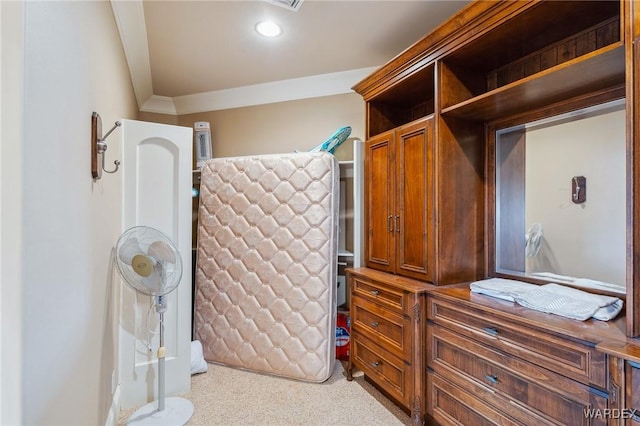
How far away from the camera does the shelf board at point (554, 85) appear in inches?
49.6

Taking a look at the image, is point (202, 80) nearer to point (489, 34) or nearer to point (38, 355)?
point (489, 34)

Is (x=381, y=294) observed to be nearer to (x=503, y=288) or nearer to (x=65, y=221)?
(x=503, y=288)

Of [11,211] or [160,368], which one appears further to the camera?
[160,368]

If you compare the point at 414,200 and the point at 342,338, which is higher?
the point at 414,200

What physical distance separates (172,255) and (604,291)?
222 cm

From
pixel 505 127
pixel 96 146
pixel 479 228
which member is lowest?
pixel 479 228

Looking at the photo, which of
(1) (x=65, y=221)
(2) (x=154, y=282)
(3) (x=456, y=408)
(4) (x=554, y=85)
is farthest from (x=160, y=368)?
(4) (x=554, y=85)

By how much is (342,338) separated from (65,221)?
2198mm

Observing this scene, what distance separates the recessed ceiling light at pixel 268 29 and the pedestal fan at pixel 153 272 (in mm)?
1510

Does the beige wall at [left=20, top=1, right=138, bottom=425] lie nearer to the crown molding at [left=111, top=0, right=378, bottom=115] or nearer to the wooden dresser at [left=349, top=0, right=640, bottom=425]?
the crown molding at [left=111, top=0, right=378, bottom=115]

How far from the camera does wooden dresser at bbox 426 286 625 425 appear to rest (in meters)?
1.15

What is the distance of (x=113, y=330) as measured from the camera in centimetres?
193

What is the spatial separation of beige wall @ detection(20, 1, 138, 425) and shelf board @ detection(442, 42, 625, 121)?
1.78 m

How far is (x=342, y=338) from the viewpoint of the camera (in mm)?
2740
